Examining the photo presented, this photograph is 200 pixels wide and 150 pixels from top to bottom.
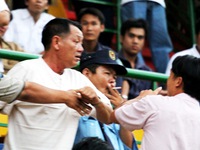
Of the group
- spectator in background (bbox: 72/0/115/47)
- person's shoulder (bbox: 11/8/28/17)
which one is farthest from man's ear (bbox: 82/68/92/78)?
spectator in background (bbox: 72/0/115/47)

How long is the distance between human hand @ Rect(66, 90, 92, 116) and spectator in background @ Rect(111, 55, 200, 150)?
0.73 feet

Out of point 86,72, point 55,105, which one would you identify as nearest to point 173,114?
point 55,105

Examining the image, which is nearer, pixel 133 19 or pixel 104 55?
pixel 104 55

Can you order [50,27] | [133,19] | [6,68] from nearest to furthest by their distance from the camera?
[50,27] → [6,68] → [133,19]

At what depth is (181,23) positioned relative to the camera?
12148 millimetres

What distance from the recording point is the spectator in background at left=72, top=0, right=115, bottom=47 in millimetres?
10578

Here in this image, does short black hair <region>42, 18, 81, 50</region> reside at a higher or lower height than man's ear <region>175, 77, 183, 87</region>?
higher

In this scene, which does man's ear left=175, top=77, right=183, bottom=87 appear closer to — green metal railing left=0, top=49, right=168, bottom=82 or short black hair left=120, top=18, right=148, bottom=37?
green metal railing left=0, top=49, right=168, bottom=82

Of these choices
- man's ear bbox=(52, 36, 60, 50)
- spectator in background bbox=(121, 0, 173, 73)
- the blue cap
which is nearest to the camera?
man's ear bbox=(52, 36, 60, 50)

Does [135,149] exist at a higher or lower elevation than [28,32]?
lower

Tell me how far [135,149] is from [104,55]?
0.80 metres

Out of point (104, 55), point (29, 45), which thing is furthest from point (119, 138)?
point (29, 45)

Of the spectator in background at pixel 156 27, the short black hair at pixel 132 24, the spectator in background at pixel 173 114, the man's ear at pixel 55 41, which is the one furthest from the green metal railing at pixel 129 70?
the spectator in background at pixel 156 27

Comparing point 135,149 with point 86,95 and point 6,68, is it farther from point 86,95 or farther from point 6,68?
point 6,68
